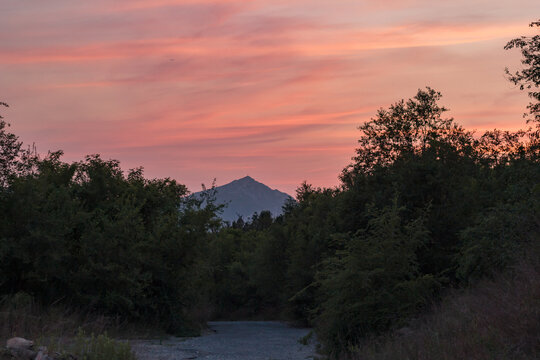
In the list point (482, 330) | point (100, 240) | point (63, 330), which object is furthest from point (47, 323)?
point (482, 330)

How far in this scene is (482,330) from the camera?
12875 mm

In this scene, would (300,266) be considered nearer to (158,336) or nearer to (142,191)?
(142,191)

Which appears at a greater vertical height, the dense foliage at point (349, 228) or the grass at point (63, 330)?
the dense foliage at point (349, 228)

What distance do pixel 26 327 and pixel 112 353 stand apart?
6.62 meters

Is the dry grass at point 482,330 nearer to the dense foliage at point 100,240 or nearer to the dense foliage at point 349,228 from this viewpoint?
the dense foliage at point 349,228

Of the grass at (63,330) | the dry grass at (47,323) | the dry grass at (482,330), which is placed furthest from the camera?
the dry grass at (47,323)

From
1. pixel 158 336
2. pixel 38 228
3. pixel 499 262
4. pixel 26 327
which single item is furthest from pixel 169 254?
pixel 499 262

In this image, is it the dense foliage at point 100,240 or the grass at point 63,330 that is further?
the dense foliage at point 100,240

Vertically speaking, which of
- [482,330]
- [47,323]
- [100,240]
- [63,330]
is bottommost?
[63,330]

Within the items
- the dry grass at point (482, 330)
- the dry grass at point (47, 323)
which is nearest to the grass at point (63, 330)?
the dry grass at point (47, 323)

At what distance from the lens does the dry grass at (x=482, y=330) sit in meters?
11.8

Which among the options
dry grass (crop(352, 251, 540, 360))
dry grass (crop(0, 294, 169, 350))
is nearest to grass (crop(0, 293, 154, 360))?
dry grass (crop(0, 294, 169, 350))

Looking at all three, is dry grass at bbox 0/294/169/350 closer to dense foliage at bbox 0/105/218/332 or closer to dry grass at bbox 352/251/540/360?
dense foliage at bbox 0/105/218/332

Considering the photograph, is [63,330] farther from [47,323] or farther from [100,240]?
[100,240]
